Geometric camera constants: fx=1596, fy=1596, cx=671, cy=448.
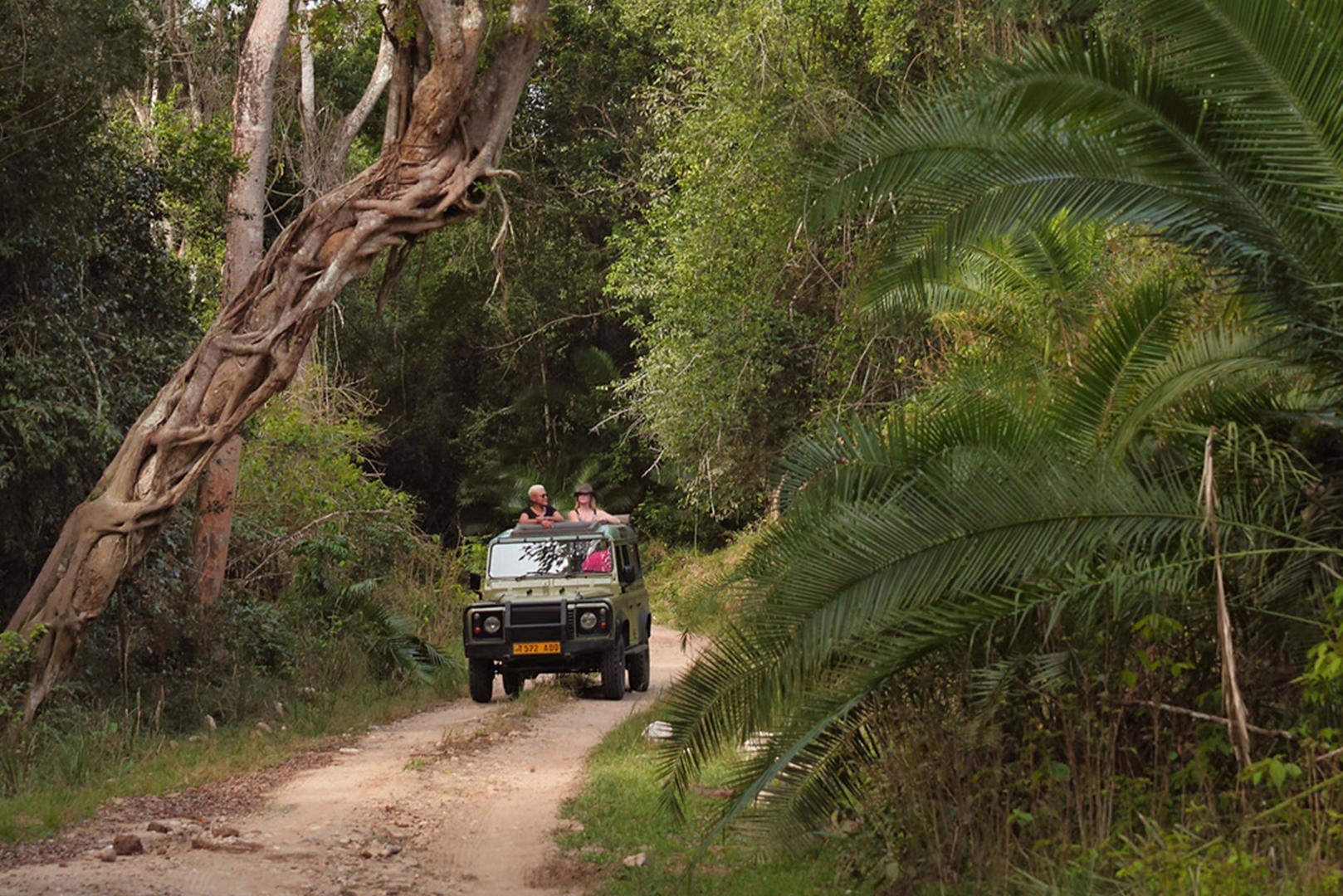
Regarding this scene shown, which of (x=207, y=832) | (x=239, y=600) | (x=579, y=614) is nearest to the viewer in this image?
(x=207, y=832)

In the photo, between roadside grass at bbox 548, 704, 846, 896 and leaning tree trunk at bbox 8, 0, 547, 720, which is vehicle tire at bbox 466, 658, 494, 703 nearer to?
leaning tree trunk at bbox 8, 0, 547, 720

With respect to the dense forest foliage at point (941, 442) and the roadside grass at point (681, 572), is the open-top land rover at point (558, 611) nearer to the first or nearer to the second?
the dense forest foliage at point (941, 442)

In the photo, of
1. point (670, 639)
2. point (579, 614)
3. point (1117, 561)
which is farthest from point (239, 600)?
point (1117, 561)

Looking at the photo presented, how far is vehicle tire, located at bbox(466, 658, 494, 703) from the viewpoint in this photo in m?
16.1

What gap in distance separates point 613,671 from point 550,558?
135 centimetres

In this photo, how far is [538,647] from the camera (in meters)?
15.5

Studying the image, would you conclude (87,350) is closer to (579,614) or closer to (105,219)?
(105,219)

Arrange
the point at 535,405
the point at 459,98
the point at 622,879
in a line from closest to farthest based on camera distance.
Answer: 1. the point at 622,879
2. the point at 459,98
3. the point at 535,405

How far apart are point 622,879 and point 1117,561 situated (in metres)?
3.16

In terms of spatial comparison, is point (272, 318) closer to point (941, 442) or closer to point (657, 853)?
point (657, 853)

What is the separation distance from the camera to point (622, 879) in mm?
8195

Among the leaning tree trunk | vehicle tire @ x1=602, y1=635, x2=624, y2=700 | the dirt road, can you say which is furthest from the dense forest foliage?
vehicle tire @ x1=602, y1=635, x2=624, y2=700

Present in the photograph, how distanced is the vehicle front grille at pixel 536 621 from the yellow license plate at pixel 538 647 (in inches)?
1.6

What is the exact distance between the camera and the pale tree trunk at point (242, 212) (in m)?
16.6
